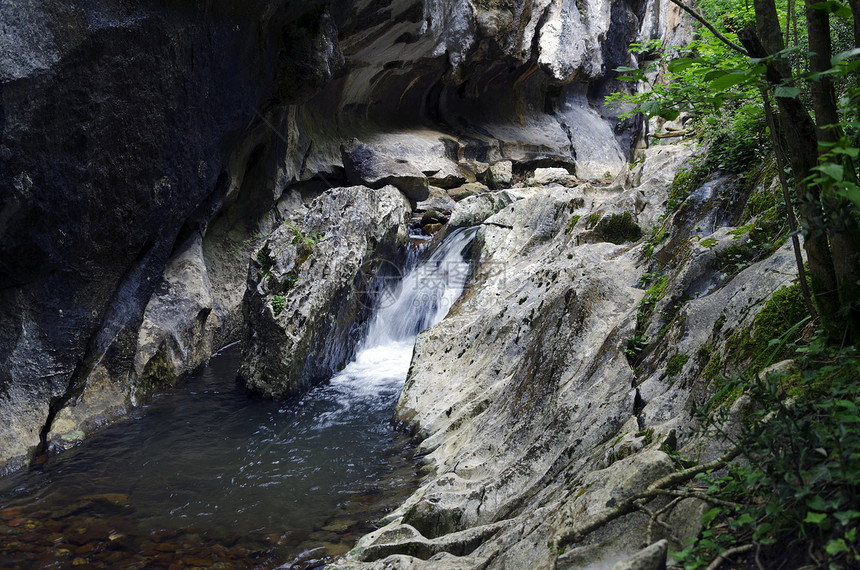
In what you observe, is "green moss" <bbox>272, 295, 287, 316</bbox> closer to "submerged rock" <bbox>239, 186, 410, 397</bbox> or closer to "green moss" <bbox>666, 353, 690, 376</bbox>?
"submerged rock" <bbox>239, 186, 410, 397</bbox>

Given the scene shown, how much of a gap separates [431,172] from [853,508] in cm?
1843

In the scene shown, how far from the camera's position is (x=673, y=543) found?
2.13 metres

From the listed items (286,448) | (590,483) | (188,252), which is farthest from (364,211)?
(590,483)

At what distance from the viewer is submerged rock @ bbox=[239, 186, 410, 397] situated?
8.81 meters

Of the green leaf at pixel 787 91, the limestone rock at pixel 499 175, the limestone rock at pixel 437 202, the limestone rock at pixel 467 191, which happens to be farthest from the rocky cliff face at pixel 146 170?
the green leaf at pixel 787 91

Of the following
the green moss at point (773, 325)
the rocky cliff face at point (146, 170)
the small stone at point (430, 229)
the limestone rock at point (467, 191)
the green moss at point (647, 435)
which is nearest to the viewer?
the green moss at point (773, 325)

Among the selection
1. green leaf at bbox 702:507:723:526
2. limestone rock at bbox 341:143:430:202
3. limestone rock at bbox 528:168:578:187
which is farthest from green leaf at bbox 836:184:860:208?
limestone rock at bbox 528:168:578:187

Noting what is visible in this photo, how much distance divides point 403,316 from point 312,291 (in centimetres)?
290

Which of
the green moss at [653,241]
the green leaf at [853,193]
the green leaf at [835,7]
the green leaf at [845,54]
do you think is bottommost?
the green moss at [653,241]

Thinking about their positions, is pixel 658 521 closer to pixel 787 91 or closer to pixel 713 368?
pixel 713 368

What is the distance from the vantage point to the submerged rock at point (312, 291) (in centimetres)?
881

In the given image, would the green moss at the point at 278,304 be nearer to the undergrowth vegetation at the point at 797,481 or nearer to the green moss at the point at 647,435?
the green moss at the point at 647,435

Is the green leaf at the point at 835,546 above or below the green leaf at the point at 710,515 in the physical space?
above

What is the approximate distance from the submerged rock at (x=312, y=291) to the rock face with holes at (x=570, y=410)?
6.99 ft
